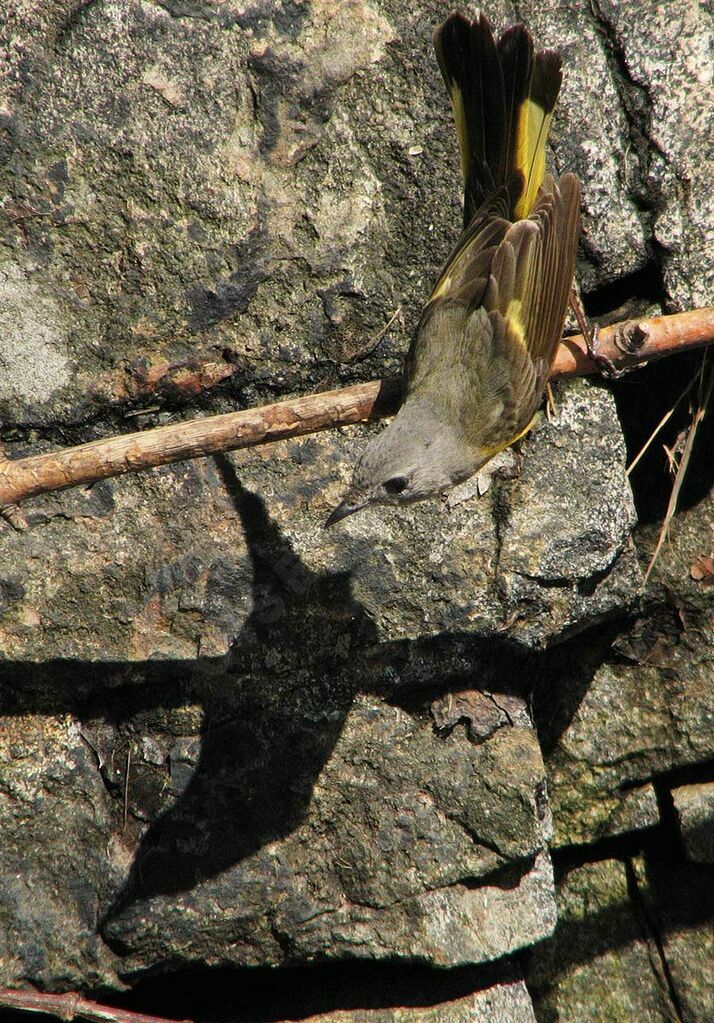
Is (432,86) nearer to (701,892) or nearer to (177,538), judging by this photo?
(177,538)

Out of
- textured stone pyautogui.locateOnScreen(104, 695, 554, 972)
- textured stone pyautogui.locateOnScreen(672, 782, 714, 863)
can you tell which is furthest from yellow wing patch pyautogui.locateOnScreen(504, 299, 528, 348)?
textured stone pyautogui.locateOnScreen(672, 782, 714, 863)

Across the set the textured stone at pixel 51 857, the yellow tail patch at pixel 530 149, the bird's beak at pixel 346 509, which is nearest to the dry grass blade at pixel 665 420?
the yellow tail patch at pixel 530 149

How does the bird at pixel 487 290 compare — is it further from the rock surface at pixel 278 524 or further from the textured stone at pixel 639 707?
the textured stone at pixel 639 707

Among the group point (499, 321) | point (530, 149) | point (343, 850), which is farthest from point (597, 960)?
point (530, 149)

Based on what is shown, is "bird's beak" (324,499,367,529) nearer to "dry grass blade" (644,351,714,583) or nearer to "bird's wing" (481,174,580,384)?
"bird's wing" (481,174,580,384)

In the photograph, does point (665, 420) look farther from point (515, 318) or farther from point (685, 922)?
point (685, 922)

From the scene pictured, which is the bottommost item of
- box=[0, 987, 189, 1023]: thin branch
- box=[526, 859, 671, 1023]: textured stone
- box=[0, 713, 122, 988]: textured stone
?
box=[526, 859, 671, 1023]: textured stone
